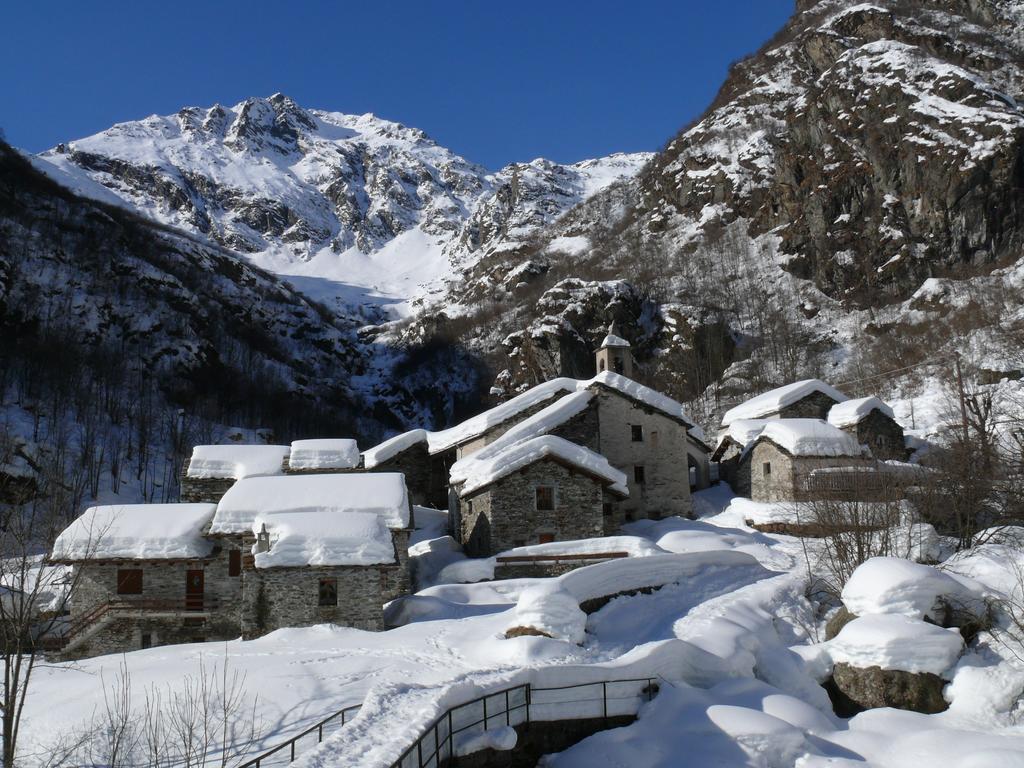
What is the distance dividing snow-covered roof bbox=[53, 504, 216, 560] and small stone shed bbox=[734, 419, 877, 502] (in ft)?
82.2

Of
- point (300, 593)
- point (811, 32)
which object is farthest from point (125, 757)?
point (811, 32)

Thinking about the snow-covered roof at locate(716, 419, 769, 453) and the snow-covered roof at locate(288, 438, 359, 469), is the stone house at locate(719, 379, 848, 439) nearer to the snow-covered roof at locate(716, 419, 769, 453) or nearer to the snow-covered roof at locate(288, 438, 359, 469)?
the snow-covered roof at locate(716, 419, 769, 453)

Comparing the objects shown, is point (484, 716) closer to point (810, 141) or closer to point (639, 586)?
point (639, 586)

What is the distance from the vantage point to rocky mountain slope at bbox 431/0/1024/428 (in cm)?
7438

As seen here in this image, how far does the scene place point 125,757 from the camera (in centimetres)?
1372

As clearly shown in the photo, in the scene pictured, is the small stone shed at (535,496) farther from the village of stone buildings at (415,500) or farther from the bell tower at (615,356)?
the bell tower at (615,356)

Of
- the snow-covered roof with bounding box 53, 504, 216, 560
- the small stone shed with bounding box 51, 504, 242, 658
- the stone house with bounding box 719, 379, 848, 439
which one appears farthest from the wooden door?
the stone house with bounding box 719, 379, 848, 439

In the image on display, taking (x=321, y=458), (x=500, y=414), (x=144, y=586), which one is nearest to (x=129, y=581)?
(x=144, y=586)

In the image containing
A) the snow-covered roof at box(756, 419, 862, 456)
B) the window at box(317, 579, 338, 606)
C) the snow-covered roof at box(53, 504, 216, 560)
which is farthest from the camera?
the snow-covered roof at box(756, 419, 862, 456)

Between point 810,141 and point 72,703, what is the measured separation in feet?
322

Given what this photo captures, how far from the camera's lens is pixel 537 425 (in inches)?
1401

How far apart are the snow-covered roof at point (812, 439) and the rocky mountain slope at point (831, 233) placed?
85.1 feet

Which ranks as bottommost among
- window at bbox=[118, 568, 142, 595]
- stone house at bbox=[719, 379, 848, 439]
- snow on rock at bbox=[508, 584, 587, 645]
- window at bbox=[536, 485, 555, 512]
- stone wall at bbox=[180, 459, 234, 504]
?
snow on rock at bbox=[508, 584, 587, 645]

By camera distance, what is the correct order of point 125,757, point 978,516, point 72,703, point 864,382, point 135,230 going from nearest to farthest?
point 125,757 → point 72,703 → point 978,516 → point 864,382 → point 135,230
